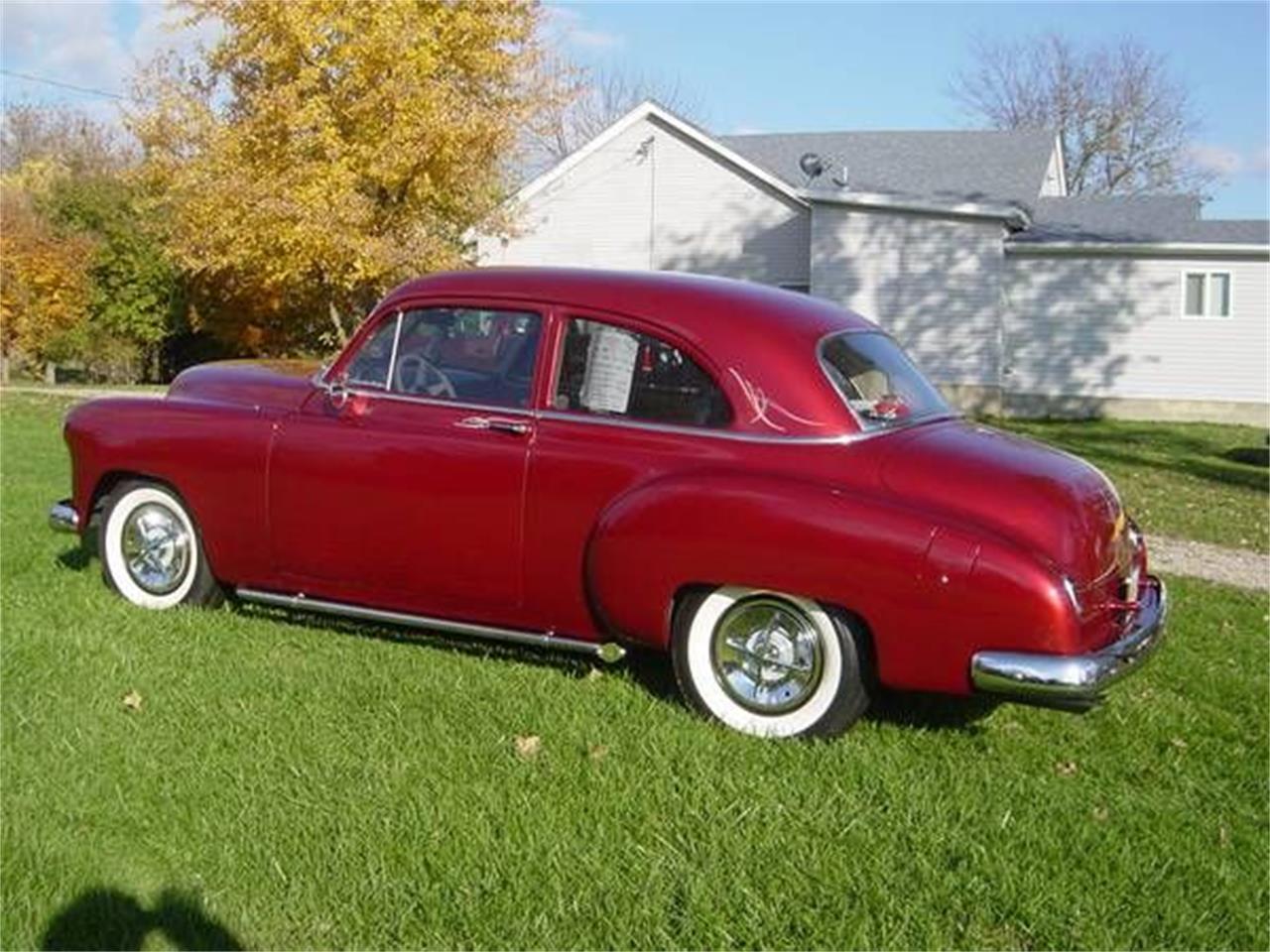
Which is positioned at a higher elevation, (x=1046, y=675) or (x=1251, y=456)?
(x=1046, y=675)

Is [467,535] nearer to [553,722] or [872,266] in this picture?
[553,722]

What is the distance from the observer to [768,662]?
4.71 meters

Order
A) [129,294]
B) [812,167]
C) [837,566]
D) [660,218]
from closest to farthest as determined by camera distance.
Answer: [837,566]
[660,218]
[812,167]
[129,294]

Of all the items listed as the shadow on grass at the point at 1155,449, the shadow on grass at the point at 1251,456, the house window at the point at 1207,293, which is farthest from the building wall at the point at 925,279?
the shadow on grass at the point at 1251,456

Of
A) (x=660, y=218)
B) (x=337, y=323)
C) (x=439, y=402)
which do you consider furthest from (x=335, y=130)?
(x=439, y=402)

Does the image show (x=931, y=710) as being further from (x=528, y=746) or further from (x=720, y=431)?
(x=528, y=746)

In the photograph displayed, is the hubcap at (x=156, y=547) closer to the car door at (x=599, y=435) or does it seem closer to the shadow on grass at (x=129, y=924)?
the car door at (x=599, y=435)

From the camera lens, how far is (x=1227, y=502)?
1411cm

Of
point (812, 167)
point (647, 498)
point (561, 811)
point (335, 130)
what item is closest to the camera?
point (561, 811)

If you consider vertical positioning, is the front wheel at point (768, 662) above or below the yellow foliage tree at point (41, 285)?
below

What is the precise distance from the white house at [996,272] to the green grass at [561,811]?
2022cm

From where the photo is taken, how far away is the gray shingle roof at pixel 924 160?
28.7 meters

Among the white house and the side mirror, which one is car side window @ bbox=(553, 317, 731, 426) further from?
the white house

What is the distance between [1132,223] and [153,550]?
2484 cm
